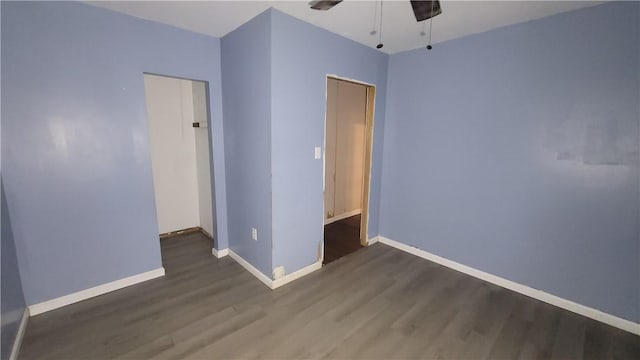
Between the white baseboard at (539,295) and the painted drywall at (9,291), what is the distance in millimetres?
3499

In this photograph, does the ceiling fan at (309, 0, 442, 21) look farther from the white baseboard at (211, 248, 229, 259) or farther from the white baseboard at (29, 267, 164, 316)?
the white baseboard at (29, 267, 164, 316)

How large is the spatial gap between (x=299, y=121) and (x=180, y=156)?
2.19 meters

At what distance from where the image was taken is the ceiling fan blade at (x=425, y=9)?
1.96 metres

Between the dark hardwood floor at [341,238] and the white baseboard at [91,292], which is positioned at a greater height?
the white baseboard at [91,292]

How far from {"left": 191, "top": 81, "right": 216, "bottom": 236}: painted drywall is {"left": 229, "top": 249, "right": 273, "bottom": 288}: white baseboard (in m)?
0.66

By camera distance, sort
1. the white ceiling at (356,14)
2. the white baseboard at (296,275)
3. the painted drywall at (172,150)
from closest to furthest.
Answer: the white ceiling at (356,14) < the white baseboard at (296,275) < the painted drywall at (172,150)

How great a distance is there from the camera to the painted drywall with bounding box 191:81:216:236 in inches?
134

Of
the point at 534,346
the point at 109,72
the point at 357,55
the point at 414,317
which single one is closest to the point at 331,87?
the point at 357,55

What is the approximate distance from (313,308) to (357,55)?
8.57ft

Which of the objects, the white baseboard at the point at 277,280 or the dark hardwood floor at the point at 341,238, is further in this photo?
the dark hardwood floor at the point at 341,238

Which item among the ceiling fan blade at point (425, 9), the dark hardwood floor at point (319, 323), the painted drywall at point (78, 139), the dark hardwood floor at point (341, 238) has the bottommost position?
the dark hardwood floor at point (319, 323)

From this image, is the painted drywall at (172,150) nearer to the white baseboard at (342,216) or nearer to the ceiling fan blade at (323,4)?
the white baseboard at (342,216)

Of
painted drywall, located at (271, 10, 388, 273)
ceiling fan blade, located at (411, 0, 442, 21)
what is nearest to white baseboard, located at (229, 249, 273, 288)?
painted drywall, located at (271, 10, 388, 273)

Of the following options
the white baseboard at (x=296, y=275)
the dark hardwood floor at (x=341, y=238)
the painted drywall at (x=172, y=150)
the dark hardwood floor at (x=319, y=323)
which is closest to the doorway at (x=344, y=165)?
the dark hardwood floor at (x=341, y=238)
